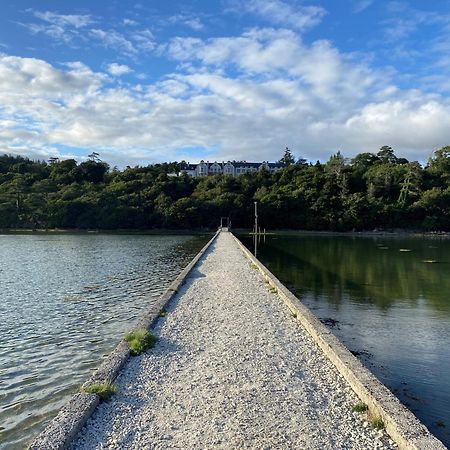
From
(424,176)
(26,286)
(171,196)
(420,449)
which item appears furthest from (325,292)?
(424,176)

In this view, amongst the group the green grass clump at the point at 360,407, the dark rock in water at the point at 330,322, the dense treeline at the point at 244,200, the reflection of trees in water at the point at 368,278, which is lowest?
the reflection of trees in water at the point at 368,278

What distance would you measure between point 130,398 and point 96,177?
88.4 m

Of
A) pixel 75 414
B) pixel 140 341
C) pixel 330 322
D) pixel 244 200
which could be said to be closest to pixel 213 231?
pixel 244 200

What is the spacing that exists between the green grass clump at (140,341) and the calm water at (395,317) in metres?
3.84

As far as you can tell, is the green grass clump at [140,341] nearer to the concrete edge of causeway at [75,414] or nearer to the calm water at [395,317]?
the concrete edge of causeway at [75,414]

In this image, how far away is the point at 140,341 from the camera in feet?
22.5

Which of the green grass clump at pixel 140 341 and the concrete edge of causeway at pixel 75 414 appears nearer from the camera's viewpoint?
the concrete edge of causeway at pixel 75 414

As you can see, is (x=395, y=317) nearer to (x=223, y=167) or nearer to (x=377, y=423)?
(x=377, y=423)

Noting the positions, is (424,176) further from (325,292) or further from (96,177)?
(325,292)

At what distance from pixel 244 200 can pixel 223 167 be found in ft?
160

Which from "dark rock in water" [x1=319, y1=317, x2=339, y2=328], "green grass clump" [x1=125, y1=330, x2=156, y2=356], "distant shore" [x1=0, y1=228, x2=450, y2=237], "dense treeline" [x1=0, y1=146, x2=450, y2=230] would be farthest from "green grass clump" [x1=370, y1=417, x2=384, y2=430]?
"dense treeline" [x1=0, y1=146, x2=450, y2=230]

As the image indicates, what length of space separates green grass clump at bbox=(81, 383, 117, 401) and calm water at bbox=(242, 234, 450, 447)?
156 inches

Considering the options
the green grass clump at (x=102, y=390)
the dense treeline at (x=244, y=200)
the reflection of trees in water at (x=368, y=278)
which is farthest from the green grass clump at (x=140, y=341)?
the dense treeline at (x=244, y=200)

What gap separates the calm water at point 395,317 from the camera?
6627 mm
